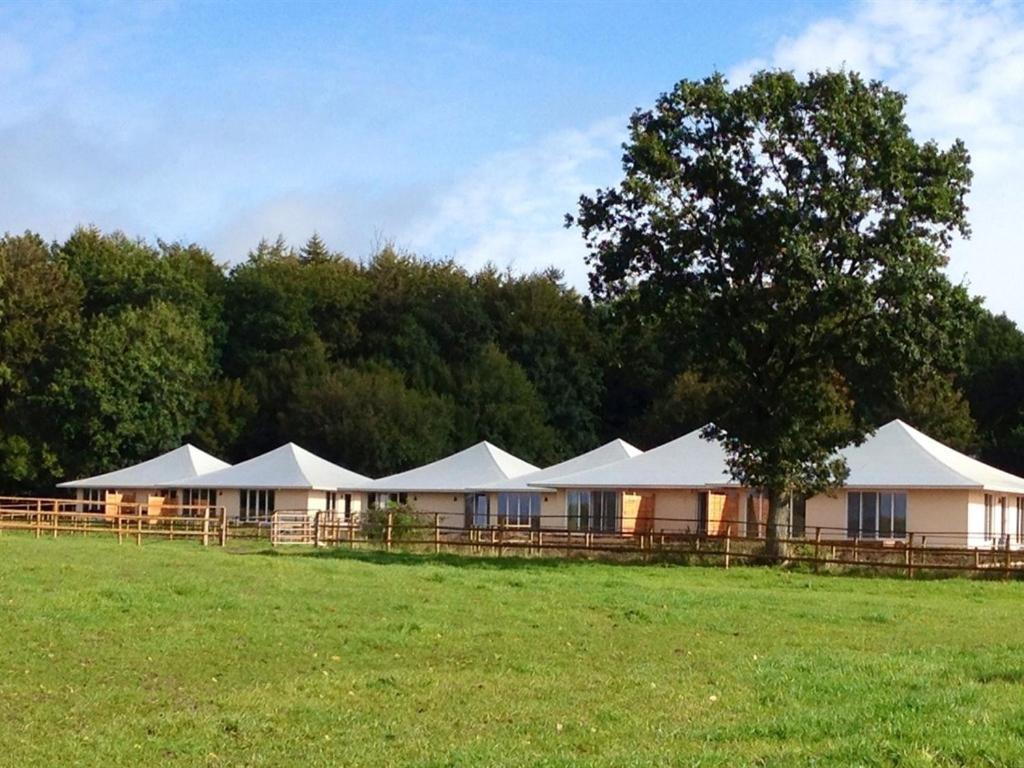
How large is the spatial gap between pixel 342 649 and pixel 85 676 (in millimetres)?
3203

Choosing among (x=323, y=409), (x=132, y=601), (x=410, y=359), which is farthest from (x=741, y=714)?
(x=410, y=359)

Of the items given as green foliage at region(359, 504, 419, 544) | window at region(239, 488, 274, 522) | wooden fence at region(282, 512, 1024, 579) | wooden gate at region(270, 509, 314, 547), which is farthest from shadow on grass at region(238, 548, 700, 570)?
window at region(239, 488, 274, 522)

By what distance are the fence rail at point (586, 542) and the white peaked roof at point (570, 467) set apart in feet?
21.0

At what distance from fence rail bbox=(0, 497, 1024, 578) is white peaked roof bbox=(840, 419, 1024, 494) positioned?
1.61m

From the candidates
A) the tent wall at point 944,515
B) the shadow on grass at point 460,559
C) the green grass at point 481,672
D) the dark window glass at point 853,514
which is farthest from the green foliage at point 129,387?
the green grass at point 481,672

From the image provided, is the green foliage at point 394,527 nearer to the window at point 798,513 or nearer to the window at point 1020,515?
the window at point 798,513

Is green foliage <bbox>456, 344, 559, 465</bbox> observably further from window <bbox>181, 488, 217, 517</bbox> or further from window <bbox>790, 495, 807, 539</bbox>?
window <bbox>790, 495, 807, 539</bbox>

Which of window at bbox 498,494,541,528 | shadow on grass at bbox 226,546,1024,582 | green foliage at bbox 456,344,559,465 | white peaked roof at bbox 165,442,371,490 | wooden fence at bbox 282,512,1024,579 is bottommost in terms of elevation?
shadow on grass at bbox 226,546,1024,582

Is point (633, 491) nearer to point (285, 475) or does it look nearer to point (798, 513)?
point (798, 513)

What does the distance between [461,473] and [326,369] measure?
20.2 meters

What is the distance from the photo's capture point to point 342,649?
1631 centimetres

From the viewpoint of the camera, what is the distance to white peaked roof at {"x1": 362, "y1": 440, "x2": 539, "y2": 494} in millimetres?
56156

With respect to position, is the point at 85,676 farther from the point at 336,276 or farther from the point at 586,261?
the point at 336,276

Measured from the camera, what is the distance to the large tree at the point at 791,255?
3484cm
